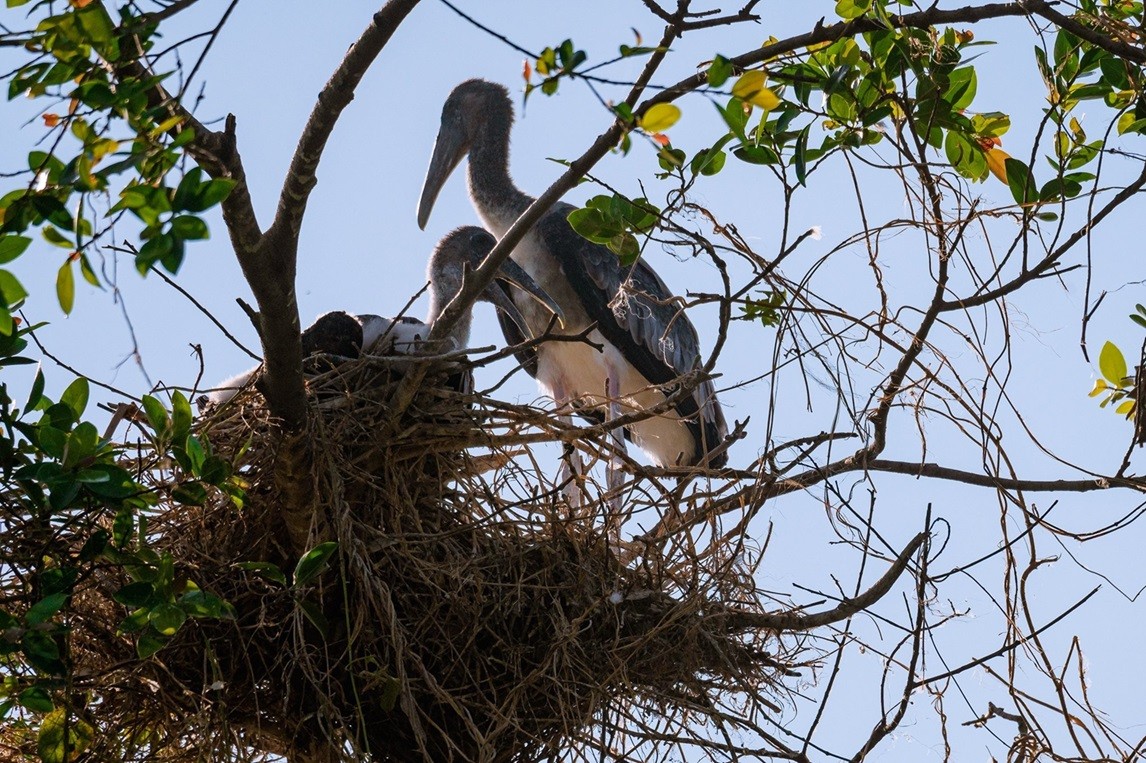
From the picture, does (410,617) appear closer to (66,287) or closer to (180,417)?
(180,417)

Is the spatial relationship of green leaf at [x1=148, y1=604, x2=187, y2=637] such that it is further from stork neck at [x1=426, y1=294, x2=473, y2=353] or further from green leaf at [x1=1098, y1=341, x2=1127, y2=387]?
stork neck at [x1=426, y1=294, x2=473, y2=353]

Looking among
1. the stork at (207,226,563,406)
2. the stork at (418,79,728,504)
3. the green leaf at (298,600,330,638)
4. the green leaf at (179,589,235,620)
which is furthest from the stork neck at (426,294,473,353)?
the green leaf at (179,589,235,620)

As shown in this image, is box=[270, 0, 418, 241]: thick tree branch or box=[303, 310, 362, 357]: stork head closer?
box=[270, 0, 418, 241]: thick tree branch

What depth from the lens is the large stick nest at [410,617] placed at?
11.0 feet

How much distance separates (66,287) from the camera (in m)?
2.04

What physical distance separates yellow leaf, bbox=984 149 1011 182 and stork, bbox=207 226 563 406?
110cm

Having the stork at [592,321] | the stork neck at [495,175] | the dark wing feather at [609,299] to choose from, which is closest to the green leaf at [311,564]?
the stork at [592,321]

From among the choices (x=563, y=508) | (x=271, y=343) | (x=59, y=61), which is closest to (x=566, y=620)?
(x=563, y=508)

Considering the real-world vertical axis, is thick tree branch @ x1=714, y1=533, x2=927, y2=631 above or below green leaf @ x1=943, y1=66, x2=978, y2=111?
below

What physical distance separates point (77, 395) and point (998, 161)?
201 cm

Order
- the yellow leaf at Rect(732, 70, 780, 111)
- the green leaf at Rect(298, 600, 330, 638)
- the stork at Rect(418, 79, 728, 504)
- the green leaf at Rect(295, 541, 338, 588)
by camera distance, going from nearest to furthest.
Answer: the yellow leaf at Rect(732, 70, 780, 111) → the green leaf at Rect(295, 541, 338, 588) → the green leaf at Rect(298, 600, 330, 638) → the stork at Rect(418, 79, 728, 504)

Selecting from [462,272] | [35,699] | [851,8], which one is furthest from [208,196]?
[462,272]

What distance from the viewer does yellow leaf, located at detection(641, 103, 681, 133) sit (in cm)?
228

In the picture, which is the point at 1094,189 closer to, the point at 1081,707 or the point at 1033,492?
the point at 1033,492
